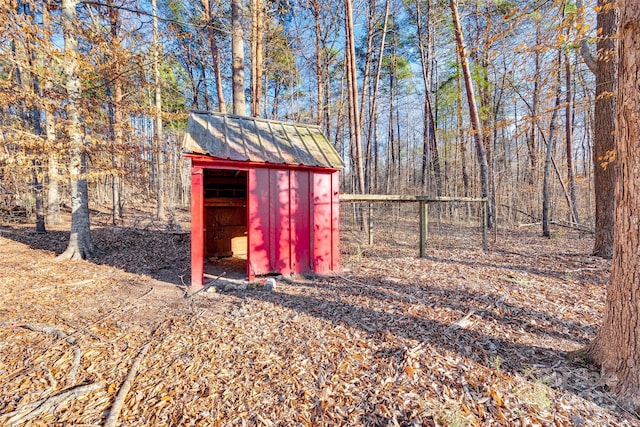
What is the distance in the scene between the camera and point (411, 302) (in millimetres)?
4141

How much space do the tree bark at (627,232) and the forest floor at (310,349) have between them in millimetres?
220

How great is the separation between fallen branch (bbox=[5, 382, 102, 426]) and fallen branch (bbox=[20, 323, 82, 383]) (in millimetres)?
197

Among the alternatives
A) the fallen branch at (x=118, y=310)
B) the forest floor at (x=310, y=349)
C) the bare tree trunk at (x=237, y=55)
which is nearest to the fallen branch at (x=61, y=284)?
the forest floor at (x=310, y=349)

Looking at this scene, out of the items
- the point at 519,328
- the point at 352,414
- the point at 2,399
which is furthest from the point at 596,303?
the point at 2,399

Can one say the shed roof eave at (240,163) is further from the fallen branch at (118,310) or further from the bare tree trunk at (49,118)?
the bare tree trunk at (49,118)

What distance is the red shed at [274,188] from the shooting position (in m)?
5.02

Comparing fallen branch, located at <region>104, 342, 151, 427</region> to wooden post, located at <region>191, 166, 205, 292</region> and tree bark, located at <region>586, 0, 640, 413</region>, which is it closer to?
wooden post, located at <region>191, 166, 205, 292</region>

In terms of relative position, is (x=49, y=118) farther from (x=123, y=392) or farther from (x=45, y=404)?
(x=123, y=392)

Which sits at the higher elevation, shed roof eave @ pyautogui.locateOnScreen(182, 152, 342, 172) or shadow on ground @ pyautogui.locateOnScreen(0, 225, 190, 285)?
shed roof eave @ pyautogui.locateOnScreen(182, 152, 342, 172)

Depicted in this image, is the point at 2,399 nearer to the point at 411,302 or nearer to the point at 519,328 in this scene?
the point at 411,302

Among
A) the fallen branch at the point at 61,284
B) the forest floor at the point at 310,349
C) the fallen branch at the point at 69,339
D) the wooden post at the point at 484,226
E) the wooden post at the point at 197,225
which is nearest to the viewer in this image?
the forest floor at the point at 310,349

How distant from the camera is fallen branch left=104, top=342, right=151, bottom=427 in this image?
1964 mm

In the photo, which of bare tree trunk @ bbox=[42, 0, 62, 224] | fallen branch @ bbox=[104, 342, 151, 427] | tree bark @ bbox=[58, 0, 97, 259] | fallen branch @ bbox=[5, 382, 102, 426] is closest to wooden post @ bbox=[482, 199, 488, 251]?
fallen branch @ bbox=[104, 342, 151, 427]

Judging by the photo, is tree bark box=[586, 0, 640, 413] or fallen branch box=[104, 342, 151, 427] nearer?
fallen branch box=[104, 342, 151, 427]
